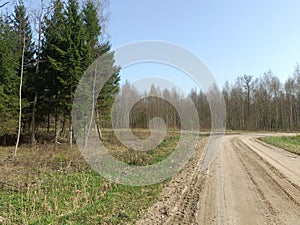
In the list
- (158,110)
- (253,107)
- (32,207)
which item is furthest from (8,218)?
(253,107)

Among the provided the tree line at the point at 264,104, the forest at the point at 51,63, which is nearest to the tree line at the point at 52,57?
the forest at the point at 51,63

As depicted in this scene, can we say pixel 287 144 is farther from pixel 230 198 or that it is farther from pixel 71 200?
pixel 71 200

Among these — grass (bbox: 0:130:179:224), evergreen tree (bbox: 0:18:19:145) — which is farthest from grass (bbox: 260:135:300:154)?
evergreen tree (bbox: 0:18:19:145)

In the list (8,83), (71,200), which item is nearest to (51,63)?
(8,83)

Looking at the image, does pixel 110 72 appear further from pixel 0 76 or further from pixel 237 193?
pixel 237 193

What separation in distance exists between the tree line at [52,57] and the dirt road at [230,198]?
12231 mm

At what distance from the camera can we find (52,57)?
19.4 m

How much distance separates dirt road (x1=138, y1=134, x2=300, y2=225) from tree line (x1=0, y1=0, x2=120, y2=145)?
12231 mm

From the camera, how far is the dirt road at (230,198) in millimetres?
4340

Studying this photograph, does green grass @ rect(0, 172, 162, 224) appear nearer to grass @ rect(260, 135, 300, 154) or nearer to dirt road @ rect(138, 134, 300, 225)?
dirt road @ rect(138, 134, 300, 225)

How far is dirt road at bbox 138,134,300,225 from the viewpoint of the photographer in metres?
4.34

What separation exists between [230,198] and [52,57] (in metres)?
18.4

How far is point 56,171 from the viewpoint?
8.41 meters

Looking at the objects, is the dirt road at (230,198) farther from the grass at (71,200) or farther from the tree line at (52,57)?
the tree line at (52,57)
